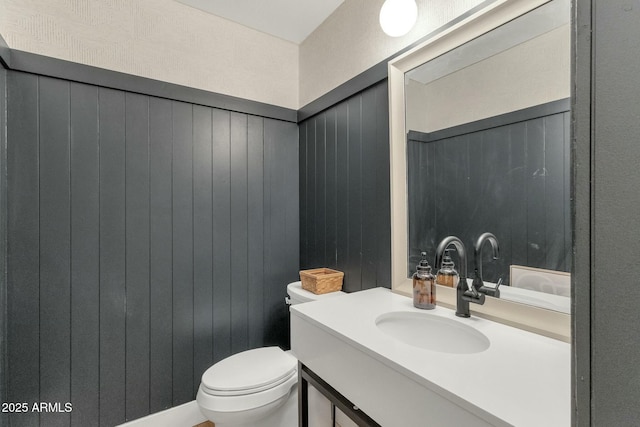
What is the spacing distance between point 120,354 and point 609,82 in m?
2.02

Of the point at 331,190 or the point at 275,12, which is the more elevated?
the point at 275,12

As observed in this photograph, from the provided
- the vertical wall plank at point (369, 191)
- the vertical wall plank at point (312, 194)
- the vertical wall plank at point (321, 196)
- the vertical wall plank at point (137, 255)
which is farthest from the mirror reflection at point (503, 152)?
the vertical wall plank at point (137, 255)

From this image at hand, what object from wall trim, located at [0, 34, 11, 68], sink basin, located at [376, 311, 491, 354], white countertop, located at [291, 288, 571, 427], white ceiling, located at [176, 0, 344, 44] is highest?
white ceiling, located at [176, 0, 344, 44]

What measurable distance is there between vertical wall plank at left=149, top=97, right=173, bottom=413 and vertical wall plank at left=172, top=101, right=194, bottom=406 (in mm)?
26

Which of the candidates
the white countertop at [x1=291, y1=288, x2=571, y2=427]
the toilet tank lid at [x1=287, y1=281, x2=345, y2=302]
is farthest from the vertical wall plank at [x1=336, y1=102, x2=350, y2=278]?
the white countertop at [x1=291, y1=288, x2=571, y2=427]

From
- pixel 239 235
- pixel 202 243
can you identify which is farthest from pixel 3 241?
pixel 239 235

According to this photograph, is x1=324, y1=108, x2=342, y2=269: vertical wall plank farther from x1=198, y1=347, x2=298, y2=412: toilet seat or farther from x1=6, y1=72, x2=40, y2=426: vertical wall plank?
x1=6, y1=72, x2=40, y2=426: vertical wall plank

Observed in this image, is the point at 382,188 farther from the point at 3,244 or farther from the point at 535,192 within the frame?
the point at 3,244

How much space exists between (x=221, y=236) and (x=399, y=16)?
1495mm

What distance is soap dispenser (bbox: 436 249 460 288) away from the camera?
3.80 feet

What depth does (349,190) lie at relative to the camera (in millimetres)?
1658

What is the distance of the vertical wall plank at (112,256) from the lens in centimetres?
149

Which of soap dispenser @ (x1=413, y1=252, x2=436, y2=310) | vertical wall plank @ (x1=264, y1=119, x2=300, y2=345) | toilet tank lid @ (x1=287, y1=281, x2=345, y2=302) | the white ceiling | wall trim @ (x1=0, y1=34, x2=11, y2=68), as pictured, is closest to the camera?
soap dispenser @ (x1=413, y1=252, x2=436, y2=310)

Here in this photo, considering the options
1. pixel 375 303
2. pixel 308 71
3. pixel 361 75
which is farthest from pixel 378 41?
pixel 375 303
